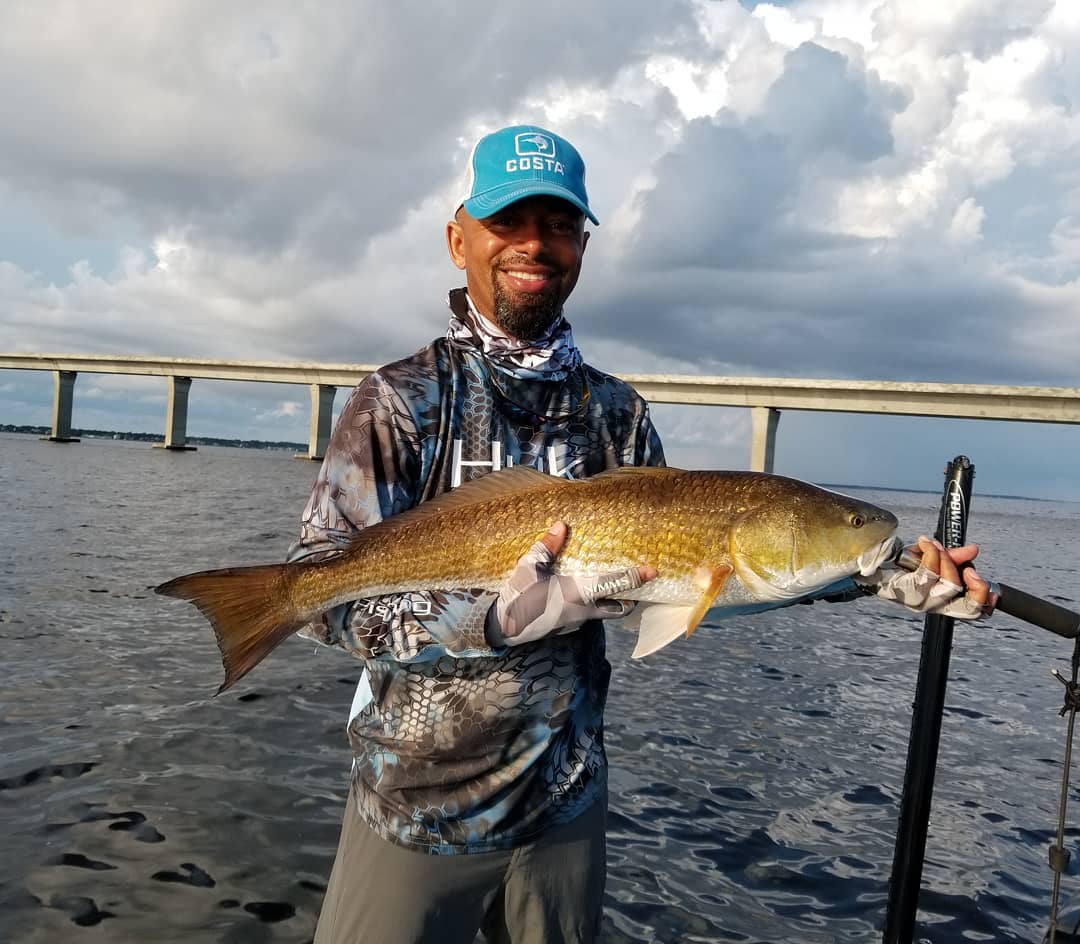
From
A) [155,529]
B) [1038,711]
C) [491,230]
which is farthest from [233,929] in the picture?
[155,529]

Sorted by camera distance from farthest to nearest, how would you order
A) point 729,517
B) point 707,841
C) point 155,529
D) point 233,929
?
1. point 155,529
2. point 707,841
3. point 233,929
4. point 729,517

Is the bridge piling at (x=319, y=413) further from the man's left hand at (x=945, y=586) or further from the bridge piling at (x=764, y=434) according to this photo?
the man's left hand at (x=945, y=586)

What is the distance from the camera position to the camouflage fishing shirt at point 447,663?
8.70ft

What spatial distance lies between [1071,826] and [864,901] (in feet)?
8.74

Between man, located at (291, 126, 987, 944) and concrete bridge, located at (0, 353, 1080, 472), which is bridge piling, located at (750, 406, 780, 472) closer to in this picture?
concrete bridge, located at (0, 353, 1080, 472)

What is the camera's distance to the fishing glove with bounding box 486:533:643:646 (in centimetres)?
255

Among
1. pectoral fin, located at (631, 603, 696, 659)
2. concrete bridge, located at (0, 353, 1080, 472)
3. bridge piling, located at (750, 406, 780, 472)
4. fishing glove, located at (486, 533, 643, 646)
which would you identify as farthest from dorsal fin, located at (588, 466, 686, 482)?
bridge piling, located at (750, 406, 780, 472)

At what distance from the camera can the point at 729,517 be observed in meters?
2.91

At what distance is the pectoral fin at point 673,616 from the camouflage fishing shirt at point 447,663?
27 centimetres

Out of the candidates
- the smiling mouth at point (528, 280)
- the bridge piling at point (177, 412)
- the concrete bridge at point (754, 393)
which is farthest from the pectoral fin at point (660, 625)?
the bridge piling at point (177, 412)

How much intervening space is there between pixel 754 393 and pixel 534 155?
179 ft

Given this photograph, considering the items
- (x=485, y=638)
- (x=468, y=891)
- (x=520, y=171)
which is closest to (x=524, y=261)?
(x=520, y=171)

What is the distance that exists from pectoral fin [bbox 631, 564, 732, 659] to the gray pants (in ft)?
2.28

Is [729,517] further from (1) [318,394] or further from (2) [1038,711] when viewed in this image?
(1) [318,394]
